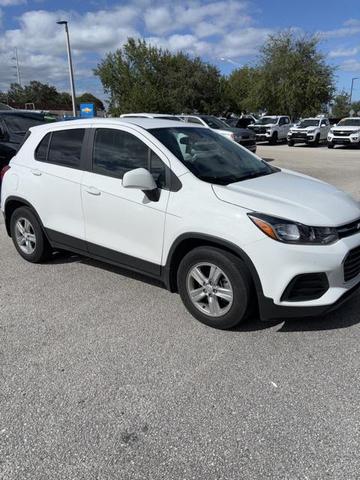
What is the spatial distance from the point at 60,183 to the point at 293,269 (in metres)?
2.63

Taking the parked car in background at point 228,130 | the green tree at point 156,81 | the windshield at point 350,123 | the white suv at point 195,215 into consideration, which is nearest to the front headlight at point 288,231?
the white suv at point 195,215

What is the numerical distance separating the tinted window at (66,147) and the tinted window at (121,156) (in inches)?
10.4

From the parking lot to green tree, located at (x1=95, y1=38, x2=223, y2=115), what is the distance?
33.8 meters

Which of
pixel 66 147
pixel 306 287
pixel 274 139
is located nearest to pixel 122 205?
pixel 66 147

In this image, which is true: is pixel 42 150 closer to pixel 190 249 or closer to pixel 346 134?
pixel 190 249

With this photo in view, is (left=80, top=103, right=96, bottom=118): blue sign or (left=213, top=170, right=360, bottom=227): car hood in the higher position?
(left=80, top=103, right=96, bottom=118): blue sign

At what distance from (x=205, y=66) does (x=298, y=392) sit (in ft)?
161

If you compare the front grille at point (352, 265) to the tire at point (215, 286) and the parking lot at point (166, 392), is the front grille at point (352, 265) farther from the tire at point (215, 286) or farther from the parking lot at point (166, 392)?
the tire at point (215, 286)

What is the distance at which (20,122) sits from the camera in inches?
386

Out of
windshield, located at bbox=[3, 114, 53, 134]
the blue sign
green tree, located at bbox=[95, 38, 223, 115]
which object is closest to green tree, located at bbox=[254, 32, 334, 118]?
green tree, located at bbox=[95, 38, 223, 115]

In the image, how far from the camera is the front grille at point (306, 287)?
128 inches

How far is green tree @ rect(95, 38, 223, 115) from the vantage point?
37.2 metres

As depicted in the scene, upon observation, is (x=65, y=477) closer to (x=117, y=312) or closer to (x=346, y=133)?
(x=117, y=312)

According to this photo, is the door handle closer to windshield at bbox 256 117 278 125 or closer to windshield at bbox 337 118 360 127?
windshield at bbox 337 118 360 127
